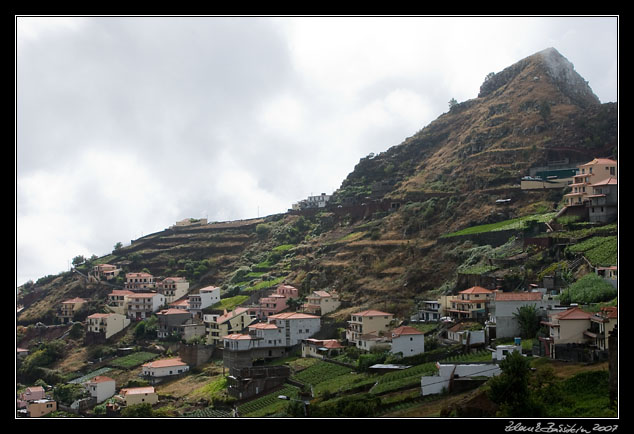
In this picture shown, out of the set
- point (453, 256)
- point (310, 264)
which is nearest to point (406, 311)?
point (453, 256)

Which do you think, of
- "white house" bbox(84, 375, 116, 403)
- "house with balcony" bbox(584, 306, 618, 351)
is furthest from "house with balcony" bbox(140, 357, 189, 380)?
"house with balcony" bbox(584, 306, 618, 351)

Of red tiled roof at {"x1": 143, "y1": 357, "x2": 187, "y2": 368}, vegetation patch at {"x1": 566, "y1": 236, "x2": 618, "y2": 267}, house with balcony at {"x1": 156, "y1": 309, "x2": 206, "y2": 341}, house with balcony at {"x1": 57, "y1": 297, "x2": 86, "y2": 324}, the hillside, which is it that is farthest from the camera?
house with balcony at {"x1": 57, "y1": 297, "x2": 86, "y2": 324}

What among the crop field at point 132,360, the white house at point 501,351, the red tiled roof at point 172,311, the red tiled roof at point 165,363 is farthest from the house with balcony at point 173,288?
the white house at point 501,351

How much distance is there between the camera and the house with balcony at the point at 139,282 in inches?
2237

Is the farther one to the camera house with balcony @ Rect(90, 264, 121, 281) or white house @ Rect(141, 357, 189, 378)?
house with balcony @ Rect(90, 264, 121, 281)

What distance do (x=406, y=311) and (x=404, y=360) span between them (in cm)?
691

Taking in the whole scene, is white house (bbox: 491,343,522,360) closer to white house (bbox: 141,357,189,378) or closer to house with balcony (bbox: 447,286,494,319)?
house with balcony (bbox: 447,286,494,319)

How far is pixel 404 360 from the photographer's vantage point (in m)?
30.5

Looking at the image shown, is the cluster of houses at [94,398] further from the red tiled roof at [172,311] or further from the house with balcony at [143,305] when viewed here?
the house with balcony at [143,305]

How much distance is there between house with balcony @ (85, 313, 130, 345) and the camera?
49250 mm

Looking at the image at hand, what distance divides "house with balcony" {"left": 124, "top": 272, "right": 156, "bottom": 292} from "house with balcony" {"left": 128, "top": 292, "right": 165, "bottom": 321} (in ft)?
11.7

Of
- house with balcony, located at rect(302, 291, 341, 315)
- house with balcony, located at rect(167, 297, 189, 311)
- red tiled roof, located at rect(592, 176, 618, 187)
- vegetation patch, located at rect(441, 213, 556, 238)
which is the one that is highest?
red tiled roof, located at rect(592, 176, 618, 187)

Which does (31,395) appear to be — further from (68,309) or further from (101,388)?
(68,309)

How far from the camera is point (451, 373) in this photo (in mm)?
25438
